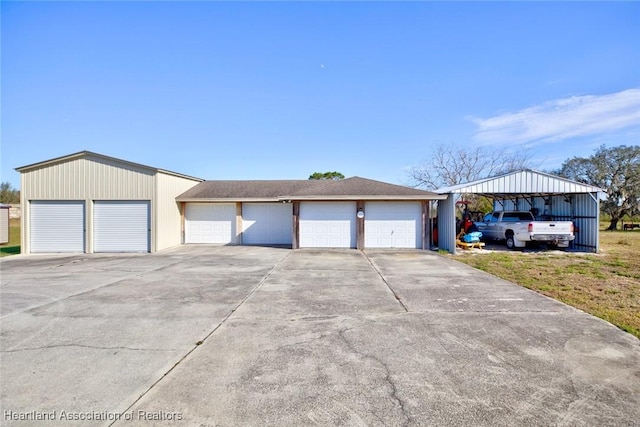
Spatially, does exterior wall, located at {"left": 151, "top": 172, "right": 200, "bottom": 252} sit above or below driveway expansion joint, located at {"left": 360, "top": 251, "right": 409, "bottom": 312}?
above

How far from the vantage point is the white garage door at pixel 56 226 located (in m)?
14.7

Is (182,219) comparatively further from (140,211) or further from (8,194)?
(8,194)

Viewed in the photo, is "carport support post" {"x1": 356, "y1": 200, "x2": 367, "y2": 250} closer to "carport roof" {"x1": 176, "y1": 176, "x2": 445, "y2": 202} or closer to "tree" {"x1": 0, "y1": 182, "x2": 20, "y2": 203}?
"carport roof" {"x1": 176, "y1": 176, "x2": 445, "y2": 202}

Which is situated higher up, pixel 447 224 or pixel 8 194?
pixel 8 194

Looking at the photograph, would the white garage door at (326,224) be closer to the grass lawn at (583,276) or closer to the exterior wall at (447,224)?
the exterior wall at (447,224)

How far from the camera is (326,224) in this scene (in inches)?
604

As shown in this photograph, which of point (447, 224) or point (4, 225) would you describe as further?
point (4, 225)

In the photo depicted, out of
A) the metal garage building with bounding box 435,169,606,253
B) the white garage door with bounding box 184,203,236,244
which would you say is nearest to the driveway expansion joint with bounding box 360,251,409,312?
the metal garage building with bounding box 435,169,606,253

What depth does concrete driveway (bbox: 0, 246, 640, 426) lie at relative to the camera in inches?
114

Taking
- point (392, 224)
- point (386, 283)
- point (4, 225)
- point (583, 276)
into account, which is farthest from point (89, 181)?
point (583, 276)

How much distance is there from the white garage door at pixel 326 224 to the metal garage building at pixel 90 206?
651 cm

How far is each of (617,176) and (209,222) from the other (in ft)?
119

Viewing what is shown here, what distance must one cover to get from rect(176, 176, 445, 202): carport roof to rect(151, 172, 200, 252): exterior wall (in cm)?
54

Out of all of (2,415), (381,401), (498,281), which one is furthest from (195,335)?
(498,281)
